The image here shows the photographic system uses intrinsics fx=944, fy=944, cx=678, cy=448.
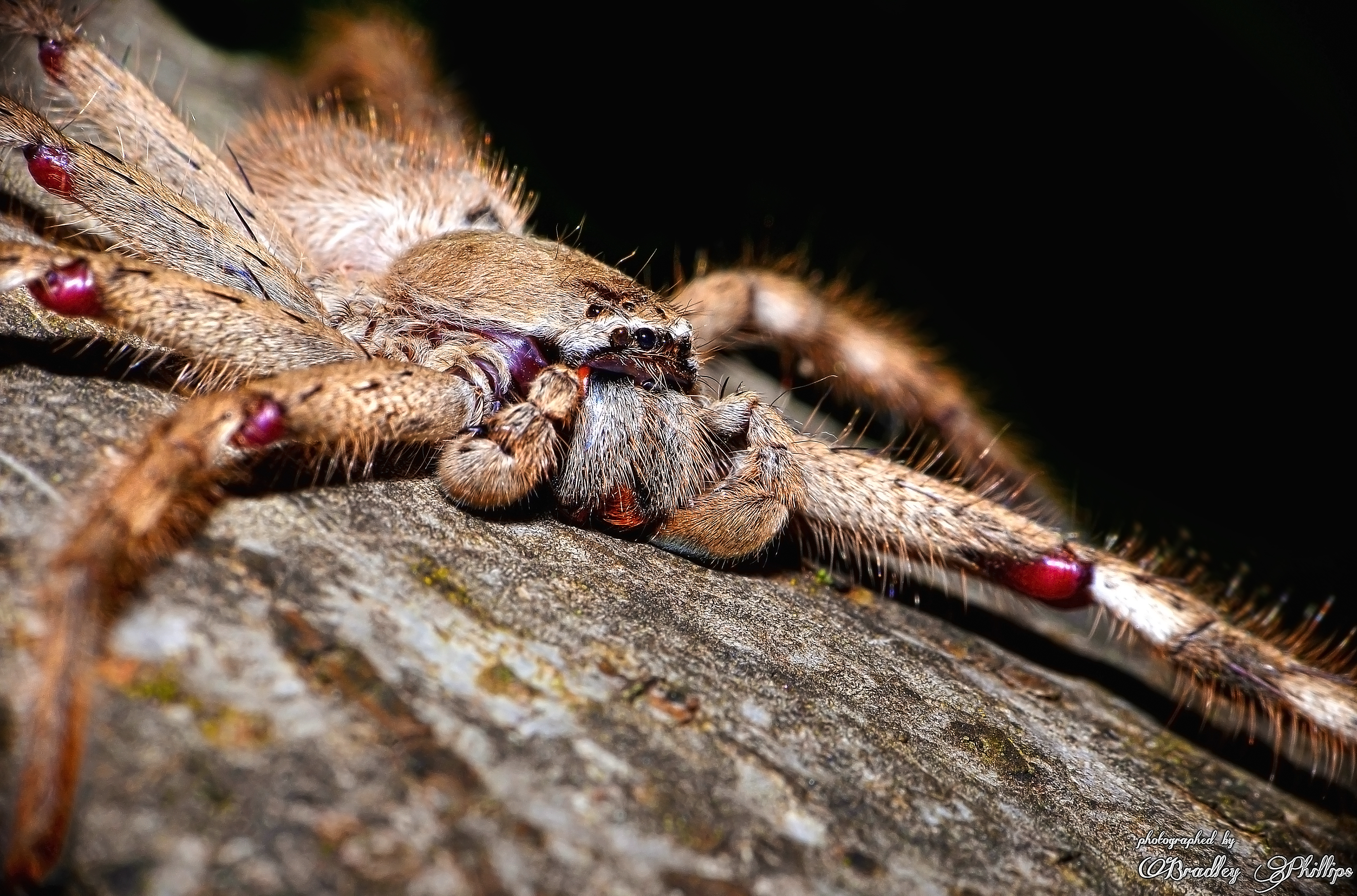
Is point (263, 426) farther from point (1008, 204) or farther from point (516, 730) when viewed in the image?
point (1008, 204)

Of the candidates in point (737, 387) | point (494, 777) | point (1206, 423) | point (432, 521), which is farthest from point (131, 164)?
point (1206, 423)

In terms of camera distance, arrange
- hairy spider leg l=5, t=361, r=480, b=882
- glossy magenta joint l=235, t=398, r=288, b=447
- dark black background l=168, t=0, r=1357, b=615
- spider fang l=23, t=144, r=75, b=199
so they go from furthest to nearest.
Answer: dark black background l=168, t=0, r=1357, b=615 → spider fang l=23, t=144, r=75, b=199 → glossy magenta joint l=235, t=398, r=288, b=447 → hairy spider leg l=5, t=361, r=480, b=882

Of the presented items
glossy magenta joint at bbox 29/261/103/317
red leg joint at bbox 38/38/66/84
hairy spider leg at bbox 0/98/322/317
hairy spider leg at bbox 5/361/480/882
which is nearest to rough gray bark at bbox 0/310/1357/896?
A: hairy spider leg at bbox 5/361/480/882

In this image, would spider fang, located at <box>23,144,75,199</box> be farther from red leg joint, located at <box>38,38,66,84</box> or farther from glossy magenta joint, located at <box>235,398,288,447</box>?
glossy magenta joint, located at <box>235,398,288,447</box>

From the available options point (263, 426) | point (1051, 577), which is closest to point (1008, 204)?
point (1051, 577)

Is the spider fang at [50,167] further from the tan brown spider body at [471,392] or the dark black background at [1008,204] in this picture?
the dark black background at [1008,204]

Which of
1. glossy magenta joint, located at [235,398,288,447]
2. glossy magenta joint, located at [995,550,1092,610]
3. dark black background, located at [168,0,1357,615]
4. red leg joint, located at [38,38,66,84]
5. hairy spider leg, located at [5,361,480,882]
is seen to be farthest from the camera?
dark black background, located at [168,0,1357,615]

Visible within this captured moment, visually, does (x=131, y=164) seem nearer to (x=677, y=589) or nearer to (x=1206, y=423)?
(x=677, y=589)
